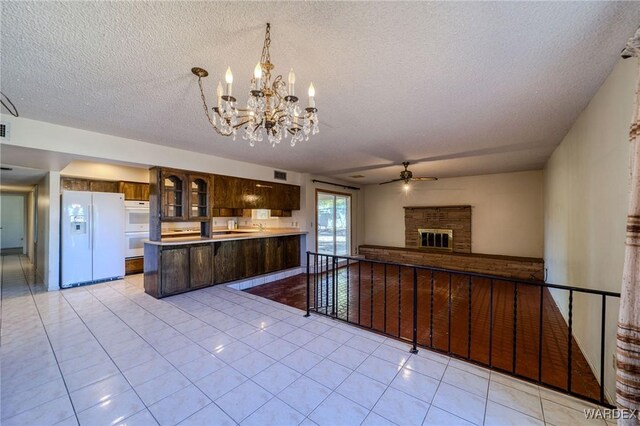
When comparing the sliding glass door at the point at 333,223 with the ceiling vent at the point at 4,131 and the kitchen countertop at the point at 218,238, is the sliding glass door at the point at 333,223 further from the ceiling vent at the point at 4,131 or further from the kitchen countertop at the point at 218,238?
the ceiling vent at the point at 4,131

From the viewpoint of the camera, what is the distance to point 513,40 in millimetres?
1640

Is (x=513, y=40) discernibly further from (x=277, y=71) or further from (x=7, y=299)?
(x=7, y=299)

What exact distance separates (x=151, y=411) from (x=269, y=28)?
262 centimetres

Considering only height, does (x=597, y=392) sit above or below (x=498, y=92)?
below

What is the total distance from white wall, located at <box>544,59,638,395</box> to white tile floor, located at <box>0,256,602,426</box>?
1.01 meters

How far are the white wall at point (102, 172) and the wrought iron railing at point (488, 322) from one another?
4.91m

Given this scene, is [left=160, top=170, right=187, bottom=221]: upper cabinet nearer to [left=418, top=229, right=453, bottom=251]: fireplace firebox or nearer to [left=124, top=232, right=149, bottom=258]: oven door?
[left=124, top=232, right=149, bottom=258]: oven door

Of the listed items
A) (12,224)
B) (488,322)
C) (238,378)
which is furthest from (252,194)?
(12,224)

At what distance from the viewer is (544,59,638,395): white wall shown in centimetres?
180

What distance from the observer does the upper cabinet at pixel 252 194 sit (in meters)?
5.23

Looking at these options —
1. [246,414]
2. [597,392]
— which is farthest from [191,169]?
[597,392]

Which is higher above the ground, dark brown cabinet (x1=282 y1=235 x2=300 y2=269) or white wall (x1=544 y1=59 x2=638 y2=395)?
white wall (x1=544 y1=59 x2=638 y2=395)

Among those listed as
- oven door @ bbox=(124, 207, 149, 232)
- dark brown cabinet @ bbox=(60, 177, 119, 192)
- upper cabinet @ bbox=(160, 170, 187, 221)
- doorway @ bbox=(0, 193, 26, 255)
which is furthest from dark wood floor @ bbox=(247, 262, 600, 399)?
doorway @ bbox=(0, 193, 26, 255)

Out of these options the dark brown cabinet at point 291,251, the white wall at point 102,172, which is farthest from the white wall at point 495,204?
the white wall at point 102,172
